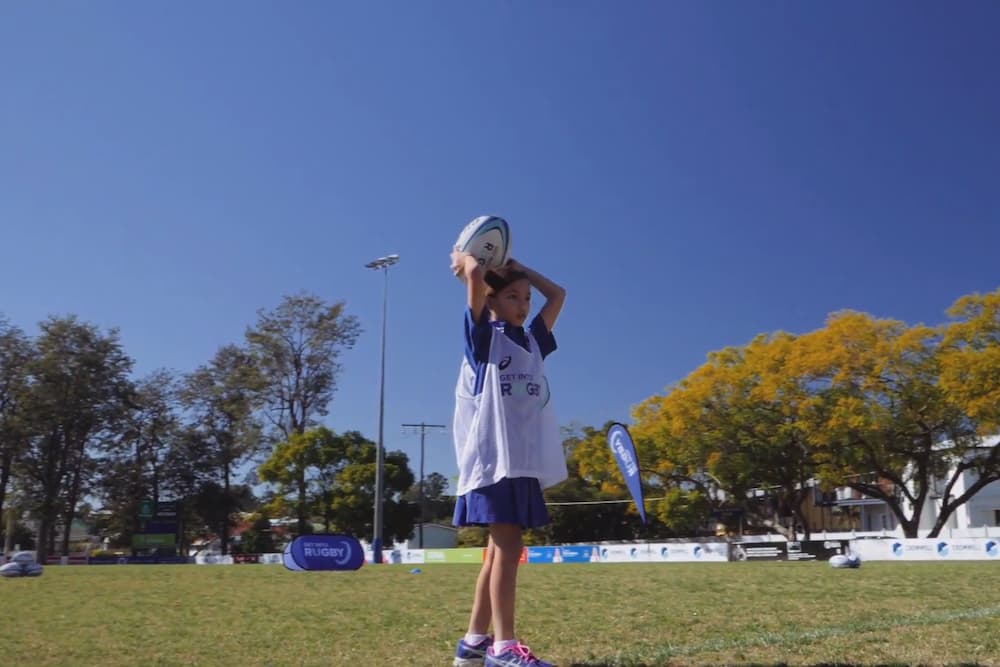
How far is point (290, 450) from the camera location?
162ft

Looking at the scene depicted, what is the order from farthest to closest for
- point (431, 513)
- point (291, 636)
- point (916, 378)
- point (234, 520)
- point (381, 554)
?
point (431, 513)
point (234, 520)
point (381, 554)
point (916, 378)
point (291, 636)

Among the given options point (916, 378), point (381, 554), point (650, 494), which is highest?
point (916, 378)

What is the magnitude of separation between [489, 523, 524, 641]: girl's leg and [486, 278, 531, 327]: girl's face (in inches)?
37.9

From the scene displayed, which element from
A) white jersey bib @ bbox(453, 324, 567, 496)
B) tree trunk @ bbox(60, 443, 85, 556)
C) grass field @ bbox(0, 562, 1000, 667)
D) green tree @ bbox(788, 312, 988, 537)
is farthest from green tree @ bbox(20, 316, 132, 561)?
white jersey bib @ bbox(453, 324, 567, 496)

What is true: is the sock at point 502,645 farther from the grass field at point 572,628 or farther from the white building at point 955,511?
the white building at point 955,511

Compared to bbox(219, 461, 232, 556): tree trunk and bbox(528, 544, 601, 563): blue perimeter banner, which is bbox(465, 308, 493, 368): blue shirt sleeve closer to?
bbox(528, 544, 601, 563): blue perimeter banner

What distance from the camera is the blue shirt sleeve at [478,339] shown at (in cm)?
379

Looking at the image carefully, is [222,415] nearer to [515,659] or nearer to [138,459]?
[138,459]

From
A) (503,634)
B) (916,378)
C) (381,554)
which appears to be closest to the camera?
(503,634)

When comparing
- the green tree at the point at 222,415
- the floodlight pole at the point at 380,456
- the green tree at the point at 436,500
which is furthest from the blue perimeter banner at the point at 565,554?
the green tree at the point at 436,500

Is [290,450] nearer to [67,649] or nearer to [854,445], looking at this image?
[854,445]

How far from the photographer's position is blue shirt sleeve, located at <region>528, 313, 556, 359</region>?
13.8 feet

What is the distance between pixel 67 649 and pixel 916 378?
35.6 meters

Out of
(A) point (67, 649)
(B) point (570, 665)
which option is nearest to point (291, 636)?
(A) point (67, 649)
